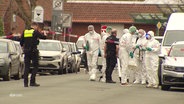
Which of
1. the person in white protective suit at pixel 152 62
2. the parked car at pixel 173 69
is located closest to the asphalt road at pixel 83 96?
the parked car at pixel 173 69

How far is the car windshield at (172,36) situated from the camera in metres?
24.5

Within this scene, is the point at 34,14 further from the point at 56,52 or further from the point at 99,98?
the point at 99,98

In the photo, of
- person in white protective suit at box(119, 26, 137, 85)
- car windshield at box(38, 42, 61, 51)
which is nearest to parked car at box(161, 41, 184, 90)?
person in white protective suit at box(119, 26, 137, 85)

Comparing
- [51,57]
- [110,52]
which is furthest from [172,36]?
[51,57]

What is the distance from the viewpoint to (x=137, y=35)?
2520 cm

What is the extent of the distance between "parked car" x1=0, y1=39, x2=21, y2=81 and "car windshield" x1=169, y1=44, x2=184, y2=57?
6.32 m

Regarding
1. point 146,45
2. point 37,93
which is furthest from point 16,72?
point 37,93

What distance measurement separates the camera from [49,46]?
33.2 meters

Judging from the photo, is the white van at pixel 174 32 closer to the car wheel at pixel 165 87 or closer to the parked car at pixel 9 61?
the car wheel at pixel 165 87

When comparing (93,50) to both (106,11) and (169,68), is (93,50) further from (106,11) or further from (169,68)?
(106,11)

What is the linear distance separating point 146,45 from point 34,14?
12.7 meters

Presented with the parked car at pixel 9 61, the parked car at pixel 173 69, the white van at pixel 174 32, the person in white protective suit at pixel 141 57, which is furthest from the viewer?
the parked car at pixel 9 61

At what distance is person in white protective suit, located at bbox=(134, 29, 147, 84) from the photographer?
23.8 metres

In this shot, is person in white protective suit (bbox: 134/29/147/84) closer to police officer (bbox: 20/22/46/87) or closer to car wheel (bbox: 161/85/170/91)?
car wheel (bbox: 161/85/170/91)
